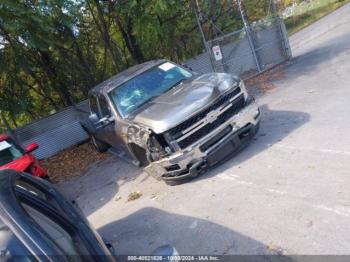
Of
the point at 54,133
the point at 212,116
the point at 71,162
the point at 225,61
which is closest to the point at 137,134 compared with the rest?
the point at 212,116

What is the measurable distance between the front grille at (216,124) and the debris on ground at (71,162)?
4.77 metres

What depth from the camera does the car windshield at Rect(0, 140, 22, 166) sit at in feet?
25.9

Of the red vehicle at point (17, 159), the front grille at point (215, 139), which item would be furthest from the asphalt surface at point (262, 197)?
the red vehicle at point (17, 159)

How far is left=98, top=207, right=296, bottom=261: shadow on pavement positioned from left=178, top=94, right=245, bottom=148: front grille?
1155 millimetres

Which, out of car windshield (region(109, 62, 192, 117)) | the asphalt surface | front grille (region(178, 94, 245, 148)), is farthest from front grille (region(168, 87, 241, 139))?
car windshield (region(109, 62, 192, 117))

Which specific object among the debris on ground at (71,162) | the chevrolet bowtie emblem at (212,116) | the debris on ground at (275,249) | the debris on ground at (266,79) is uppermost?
the chevrolet bowtie emblem at (212,116)

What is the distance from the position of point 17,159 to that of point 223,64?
28.8 ft

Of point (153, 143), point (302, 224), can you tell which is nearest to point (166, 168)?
point (153, 143)

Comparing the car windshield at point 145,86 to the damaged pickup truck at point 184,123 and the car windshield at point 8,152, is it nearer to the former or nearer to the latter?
the damaged pickup truck at point 184,123

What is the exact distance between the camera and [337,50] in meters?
13.1

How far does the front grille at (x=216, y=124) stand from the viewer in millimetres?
5914

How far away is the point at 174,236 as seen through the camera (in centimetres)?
482

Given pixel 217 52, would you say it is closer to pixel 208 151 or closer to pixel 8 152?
pixel 8 152

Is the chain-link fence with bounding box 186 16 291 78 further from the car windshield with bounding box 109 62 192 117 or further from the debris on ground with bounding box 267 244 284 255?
the debris on ground with bounding box 267 244 284 255
